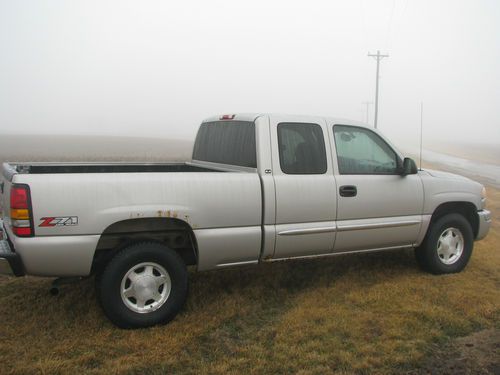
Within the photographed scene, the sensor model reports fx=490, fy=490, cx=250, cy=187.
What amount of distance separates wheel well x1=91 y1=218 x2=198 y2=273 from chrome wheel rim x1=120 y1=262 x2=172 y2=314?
0.23m

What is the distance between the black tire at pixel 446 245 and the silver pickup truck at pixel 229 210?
0.04 ft

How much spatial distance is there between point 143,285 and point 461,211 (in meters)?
3.97

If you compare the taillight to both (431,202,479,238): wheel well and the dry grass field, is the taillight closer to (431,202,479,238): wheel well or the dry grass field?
the dry grass field

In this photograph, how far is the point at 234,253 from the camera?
4.43 meters

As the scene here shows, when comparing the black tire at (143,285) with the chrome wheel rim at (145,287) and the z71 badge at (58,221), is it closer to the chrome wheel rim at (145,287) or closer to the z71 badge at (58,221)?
the chrome wheel rim at (145,287)

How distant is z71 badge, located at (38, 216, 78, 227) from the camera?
12.1 feet

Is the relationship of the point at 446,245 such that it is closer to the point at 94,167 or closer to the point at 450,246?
the point at 450,246

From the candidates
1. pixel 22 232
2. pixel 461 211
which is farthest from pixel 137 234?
pixel 461 211

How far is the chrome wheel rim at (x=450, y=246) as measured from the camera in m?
5.72

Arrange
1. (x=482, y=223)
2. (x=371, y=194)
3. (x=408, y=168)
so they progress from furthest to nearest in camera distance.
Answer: (x=482, y=223) → (x=408, y=168) → (x=371, y=194)

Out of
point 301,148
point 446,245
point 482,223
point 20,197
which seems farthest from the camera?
point 482,223

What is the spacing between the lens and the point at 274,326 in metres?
4.24

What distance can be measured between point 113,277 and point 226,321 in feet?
3.58

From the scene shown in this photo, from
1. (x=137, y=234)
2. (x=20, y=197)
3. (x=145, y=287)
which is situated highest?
(x=20, y=197)
